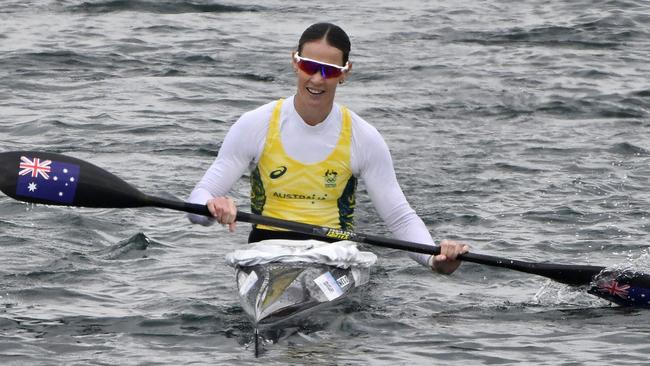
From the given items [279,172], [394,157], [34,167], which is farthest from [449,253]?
[394,157]

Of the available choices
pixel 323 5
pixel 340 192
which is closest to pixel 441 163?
pixel 340 192

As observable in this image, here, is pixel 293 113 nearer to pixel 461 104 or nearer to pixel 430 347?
pixel 430 347

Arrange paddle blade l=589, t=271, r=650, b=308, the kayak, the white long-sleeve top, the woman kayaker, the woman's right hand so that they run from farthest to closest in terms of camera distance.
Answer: paddle blade l=589, t=271, r=650, b=308, the white long-sleeve top, the woman kayaker, the kayak, the woman's right hand

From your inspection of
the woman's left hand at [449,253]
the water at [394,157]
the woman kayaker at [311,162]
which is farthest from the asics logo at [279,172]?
the woman's left hand at [449,253]

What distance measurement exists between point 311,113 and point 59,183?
163 centimetres

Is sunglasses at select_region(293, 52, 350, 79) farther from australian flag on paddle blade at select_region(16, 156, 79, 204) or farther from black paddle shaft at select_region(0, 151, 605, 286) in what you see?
australian flag on paddle blade at select_region(16, 156, 79, 204)

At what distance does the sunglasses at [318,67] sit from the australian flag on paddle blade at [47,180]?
5.22 ft

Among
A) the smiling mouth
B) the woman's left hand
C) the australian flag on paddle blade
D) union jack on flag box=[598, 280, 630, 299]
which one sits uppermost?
the smiling mouth

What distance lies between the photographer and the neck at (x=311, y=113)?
28.8 ft

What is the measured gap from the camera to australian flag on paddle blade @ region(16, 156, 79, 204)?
28.8 feet

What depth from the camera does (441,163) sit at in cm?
1327

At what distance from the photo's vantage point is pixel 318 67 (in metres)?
8.54

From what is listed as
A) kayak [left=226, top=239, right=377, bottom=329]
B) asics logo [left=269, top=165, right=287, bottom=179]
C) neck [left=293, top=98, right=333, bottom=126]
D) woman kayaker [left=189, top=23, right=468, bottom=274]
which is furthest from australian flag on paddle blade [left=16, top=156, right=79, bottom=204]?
neck [left=293, top=98, right=333, bottom=126]

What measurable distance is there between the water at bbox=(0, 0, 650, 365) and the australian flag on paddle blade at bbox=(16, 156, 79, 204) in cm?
71
